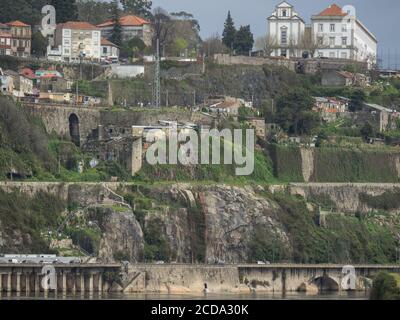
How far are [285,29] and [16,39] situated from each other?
24.1 m

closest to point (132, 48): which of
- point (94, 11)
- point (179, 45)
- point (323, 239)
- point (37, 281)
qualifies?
point (179, 45)

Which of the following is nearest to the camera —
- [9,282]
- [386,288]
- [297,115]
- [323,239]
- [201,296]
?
[386,288]

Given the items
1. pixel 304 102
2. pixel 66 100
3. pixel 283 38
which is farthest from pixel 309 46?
pixel 66 100

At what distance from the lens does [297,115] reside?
15238 centimetres

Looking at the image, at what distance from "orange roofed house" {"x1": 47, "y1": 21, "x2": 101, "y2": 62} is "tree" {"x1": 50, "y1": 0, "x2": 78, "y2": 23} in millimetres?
2961

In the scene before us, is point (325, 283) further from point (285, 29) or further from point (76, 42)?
point (285, 29)

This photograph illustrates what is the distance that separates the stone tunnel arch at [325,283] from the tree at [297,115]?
25.8m

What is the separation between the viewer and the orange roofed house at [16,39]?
156500mm

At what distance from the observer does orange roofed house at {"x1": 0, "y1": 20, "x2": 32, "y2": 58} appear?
156 meters

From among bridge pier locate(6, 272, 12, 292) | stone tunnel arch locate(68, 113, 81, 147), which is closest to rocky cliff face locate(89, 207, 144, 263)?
bridge pier locate(6, 272, 12, 292)

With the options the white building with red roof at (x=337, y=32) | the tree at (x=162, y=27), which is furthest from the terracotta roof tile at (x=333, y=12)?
the tree at (x=162, y=27)

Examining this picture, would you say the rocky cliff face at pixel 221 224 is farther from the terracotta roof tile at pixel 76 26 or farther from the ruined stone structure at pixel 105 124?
the terracotta roof tile at pixel 76 26

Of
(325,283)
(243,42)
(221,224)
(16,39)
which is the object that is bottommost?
(325,283)
